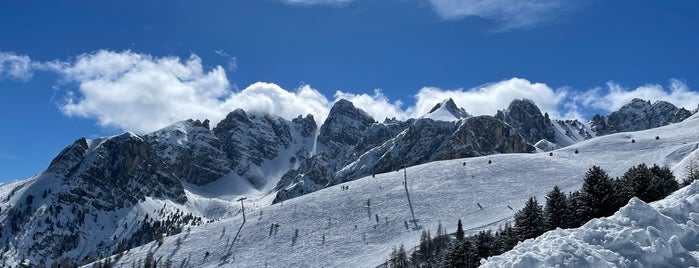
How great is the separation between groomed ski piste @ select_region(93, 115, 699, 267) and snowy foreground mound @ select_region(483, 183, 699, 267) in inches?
3133

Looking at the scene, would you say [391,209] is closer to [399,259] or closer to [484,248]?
[399,259]

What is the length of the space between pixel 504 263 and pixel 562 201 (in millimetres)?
34070

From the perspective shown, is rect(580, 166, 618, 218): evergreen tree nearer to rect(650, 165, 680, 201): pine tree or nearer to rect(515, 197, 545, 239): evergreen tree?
rect(650, 165, 680, 201): pine tree

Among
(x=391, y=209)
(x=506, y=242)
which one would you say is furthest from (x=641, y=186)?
(x=391, y=209)

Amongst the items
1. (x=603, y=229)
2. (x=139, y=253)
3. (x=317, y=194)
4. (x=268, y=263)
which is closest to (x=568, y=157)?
(x=317, y=194)

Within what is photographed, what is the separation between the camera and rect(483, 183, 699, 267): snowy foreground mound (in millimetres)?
25328

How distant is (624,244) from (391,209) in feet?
368

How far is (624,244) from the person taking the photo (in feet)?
86.8

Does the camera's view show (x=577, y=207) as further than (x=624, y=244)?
Yes

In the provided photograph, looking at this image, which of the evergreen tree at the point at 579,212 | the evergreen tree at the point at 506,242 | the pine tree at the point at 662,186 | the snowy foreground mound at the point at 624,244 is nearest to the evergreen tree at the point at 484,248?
the evergreen tree at the point at 506,242

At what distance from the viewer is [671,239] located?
2662 centimetres

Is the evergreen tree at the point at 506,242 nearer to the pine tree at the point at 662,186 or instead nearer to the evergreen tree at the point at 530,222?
the evergreen tree at the point at 530,222

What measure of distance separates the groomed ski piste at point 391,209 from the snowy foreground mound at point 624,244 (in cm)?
7958

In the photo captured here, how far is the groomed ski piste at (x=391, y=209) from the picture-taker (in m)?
120
